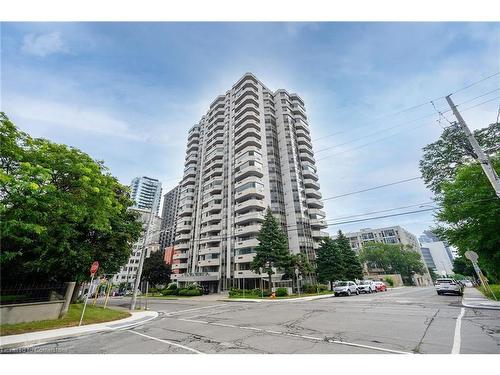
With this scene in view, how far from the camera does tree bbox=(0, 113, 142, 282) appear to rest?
26.6 ft

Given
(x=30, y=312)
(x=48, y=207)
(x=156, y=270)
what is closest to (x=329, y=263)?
(x=156, y=270)

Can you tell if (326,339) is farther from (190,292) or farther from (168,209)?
(168,209)

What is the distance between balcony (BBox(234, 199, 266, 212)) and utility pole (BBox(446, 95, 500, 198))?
33763 mm

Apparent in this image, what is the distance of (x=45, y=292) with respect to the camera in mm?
12367

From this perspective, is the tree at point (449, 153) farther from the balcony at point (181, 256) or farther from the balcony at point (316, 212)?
the balcony at point (181, 256)

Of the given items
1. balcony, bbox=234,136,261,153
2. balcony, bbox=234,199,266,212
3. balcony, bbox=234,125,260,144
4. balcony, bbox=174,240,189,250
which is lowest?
balcony, bbox=174,240,189,250

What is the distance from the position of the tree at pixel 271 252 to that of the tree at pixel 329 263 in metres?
8.37

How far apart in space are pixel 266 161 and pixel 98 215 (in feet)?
134

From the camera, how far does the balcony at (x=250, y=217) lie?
41.3 m

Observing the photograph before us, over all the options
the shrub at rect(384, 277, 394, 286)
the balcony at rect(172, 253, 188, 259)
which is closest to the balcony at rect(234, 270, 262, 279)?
the balcony at rect(172, 253, 188, 259)

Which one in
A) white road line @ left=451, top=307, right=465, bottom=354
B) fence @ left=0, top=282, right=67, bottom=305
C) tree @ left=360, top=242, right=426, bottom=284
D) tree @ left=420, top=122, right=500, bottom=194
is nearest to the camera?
white road line @ left=451, top=307, right=465, bottom=354

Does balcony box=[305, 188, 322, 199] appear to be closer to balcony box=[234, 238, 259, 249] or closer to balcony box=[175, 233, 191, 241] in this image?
balcony box=[234, 238, 259, 249]

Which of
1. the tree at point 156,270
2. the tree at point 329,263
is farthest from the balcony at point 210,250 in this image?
the tree at point 329,263
